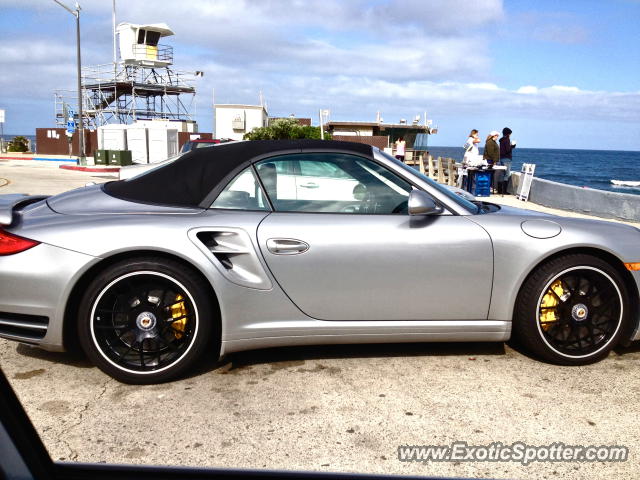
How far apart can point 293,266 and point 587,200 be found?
1160 centimetres

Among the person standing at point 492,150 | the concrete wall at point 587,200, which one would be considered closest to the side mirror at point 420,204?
the concrete wall at point 587,200

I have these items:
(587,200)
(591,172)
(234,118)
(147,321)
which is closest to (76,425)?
(147,321)

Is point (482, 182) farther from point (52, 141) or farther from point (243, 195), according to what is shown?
point (52, 141)

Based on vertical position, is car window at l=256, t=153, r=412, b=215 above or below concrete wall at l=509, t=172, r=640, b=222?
above

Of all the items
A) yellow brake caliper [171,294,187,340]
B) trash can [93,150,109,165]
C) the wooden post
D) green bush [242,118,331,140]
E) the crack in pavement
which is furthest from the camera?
trash can [93,150,109,165]

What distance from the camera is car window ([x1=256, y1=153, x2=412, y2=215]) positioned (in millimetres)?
3738

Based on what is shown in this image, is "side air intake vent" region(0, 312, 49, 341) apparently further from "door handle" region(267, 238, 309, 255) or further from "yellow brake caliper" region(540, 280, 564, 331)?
"yellow brake caliper" region(540, 280, 564, 331)

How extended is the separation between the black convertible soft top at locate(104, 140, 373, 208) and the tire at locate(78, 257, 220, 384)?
52cm

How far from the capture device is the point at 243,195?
3684 millimetres

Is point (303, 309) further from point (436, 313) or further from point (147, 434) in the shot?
point (147, 434)

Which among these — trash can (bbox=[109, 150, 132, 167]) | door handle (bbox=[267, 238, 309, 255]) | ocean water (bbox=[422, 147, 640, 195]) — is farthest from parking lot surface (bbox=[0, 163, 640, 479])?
ocean water (bbox=[422, 147, 640, 195])

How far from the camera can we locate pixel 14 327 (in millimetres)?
3357

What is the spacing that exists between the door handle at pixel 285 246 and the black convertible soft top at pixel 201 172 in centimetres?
51

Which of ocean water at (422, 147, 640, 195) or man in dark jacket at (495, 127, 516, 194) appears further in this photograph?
ocean water at (422, 147, 640, 195)
